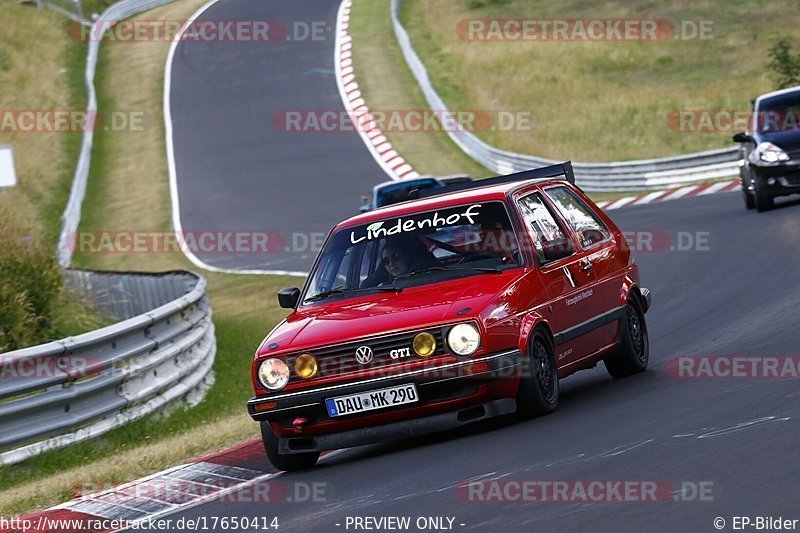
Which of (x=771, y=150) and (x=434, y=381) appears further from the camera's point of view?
(x=771, y=150)

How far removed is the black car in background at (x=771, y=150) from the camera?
2012 cm

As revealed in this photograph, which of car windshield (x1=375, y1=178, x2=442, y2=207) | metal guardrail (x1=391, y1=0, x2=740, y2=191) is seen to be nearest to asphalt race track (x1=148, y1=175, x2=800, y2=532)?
car windshield (x1=375, y1=178, x2=442, y2=207)

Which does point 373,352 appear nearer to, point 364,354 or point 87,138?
point 364,354

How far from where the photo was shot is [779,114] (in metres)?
21.0

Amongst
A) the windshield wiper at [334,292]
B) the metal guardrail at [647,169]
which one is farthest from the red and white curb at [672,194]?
the windshield wiper at [334,292]

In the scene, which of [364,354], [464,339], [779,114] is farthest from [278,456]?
[779,114]

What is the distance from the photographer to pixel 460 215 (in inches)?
361

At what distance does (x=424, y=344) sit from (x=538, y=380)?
829mm

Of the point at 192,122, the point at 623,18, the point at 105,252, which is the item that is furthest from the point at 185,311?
the point at 623,18

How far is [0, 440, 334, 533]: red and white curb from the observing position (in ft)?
24.6

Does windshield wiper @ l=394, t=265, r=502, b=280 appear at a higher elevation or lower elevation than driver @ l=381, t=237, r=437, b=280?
lower

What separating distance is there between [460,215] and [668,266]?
898cm

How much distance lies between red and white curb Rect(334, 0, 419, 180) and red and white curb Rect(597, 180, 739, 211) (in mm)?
4618

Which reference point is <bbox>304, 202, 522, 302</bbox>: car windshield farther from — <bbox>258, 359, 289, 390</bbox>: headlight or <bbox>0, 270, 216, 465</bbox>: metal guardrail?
<bbox>0, 270, 216, 465</bbox>: metal guardrail
